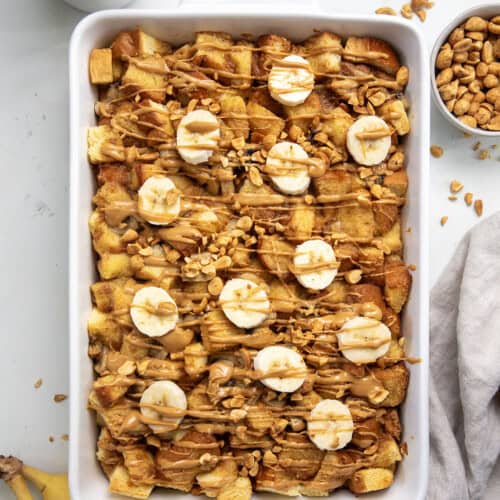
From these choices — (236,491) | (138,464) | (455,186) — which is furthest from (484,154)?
(138,464)

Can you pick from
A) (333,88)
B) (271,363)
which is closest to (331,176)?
(333,88)

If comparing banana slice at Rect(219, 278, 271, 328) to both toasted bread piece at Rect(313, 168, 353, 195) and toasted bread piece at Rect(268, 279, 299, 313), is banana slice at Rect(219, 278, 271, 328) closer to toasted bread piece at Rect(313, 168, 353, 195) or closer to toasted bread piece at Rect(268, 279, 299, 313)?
toasted bread piece at Rect(268, 279, 299, 313)

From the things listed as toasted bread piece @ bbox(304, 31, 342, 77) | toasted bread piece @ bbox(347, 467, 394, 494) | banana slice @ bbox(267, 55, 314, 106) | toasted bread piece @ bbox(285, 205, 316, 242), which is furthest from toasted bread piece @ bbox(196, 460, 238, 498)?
toasted bread piece @ bbox(304, 31, 342, 77)

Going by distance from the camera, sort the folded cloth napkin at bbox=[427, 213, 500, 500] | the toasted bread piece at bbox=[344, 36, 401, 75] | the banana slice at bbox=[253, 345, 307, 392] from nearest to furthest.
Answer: the banana slice at bbox=[253, 345, 307, 392] → the toasted bread piece at bbox=[344, 36, 401, 75] → the folded cloth napkin at bbox=[427, 213, 500, 500]

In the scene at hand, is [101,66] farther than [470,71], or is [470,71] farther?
[470,71]

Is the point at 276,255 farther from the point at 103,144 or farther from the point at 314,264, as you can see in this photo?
the point at 103,144

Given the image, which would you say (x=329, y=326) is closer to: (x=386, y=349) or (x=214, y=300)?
(x=386, y=349)

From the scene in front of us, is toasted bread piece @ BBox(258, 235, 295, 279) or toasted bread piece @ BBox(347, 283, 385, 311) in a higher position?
toasted bread piece @ BBox(258, 235, 295, 279)

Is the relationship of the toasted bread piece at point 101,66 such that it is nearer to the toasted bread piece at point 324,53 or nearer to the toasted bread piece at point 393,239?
the toasted bread piece at point 324,53
